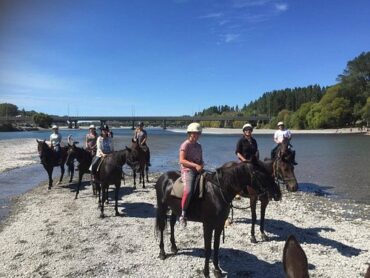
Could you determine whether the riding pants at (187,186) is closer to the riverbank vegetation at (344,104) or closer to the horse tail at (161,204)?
the horse tail at (161,204)

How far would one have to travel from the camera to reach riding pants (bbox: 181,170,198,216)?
7.77m

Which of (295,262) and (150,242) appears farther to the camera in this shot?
(150,242)

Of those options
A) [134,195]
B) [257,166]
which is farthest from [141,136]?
[257,166]

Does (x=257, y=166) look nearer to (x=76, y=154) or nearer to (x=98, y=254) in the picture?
(x=98, y=254)

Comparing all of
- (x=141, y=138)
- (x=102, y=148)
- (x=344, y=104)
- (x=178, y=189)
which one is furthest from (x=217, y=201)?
(x=344, y=104)

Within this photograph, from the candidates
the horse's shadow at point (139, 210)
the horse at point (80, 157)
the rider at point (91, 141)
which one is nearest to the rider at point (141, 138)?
the rider at point (91, 141)

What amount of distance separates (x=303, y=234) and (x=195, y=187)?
4.65 metres

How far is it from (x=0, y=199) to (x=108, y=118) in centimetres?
16788

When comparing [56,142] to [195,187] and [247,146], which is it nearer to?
[247,146]

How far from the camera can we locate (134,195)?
16.8m

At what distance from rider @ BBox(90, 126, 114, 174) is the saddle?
19.7ft

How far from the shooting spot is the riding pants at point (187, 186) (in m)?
7.77

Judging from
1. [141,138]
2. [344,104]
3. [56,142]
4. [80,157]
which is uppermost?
[344,104]

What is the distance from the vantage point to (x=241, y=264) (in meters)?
8.56
